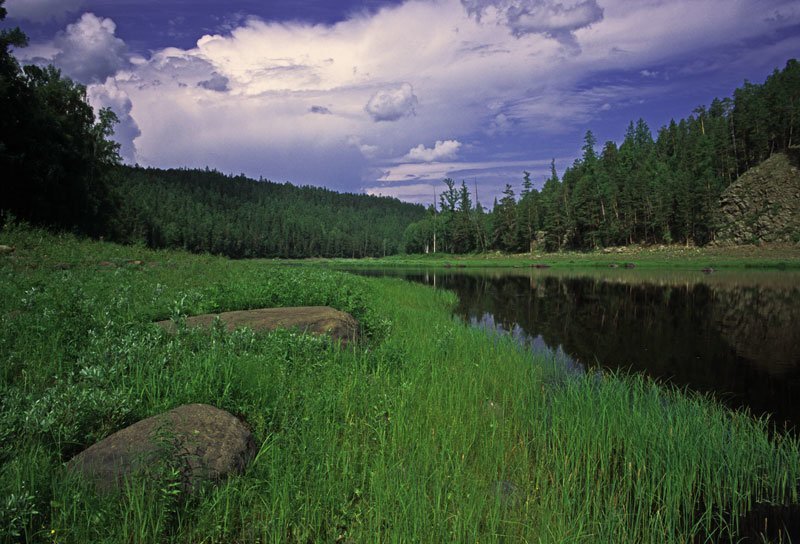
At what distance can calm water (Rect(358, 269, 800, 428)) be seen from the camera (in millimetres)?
12031

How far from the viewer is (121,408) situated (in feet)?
18.1

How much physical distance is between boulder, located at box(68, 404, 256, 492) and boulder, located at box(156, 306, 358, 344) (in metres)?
4.23

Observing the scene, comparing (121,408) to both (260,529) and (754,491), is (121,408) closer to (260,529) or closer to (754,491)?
(260,529)

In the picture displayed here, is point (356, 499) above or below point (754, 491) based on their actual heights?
above

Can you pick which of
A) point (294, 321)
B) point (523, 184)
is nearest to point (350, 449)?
point (294, 321)

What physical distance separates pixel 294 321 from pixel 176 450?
A: 240 inches

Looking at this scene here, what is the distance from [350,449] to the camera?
5855 mm

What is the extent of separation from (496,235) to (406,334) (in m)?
114

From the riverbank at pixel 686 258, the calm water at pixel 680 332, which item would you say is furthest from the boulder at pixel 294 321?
the riverbank at pixel 686 258

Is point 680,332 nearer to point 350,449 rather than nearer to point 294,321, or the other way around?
point 294,321

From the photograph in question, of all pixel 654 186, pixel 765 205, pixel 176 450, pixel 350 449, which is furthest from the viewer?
pixel 654 186

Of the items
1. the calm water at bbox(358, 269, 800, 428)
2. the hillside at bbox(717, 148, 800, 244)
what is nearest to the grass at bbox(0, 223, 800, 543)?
the calm water at bbox(358, 269, 800, 428)

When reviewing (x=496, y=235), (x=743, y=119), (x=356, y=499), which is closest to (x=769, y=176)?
(x=743, y=119)

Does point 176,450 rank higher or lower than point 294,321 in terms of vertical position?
lower
